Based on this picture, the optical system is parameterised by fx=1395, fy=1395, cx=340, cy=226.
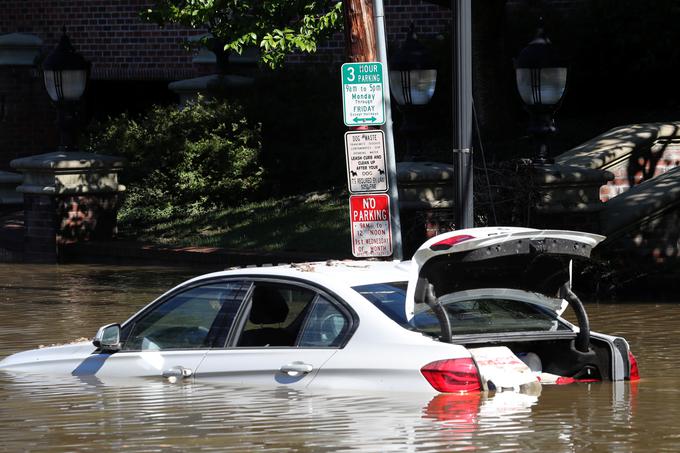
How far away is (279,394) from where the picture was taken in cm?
820

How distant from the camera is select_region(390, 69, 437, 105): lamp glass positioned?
58.0 ft

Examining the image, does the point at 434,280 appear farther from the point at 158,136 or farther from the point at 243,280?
the point at 158,136

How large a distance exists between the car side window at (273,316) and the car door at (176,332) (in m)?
0.11

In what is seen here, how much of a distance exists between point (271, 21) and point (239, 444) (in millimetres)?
12690

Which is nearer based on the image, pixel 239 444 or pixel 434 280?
pixel 239 444

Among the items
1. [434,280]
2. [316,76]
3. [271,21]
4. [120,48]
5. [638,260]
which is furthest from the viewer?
[120,48]

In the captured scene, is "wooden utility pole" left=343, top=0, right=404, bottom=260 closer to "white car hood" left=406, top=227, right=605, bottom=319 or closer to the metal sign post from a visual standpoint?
the metal sign post

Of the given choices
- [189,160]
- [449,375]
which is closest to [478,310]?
[449,375]

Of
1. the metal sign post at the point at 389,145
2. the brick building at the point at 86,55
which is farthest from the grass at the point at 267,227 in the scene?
the brick building at the point at 86,55

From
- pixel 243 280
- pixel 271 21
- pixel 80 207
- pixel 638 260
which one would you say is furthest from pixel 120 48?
pixel 243 280

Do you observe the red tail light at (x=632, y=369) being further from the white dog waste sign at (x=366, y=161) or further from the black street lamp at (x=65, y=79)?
the black street lamp at (x=65, y=79)

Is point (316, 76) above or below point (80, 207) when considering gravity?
above

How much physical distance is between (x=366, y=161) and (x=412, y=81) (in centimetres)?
599

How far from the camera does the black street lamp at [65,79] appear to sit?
21969 mm
